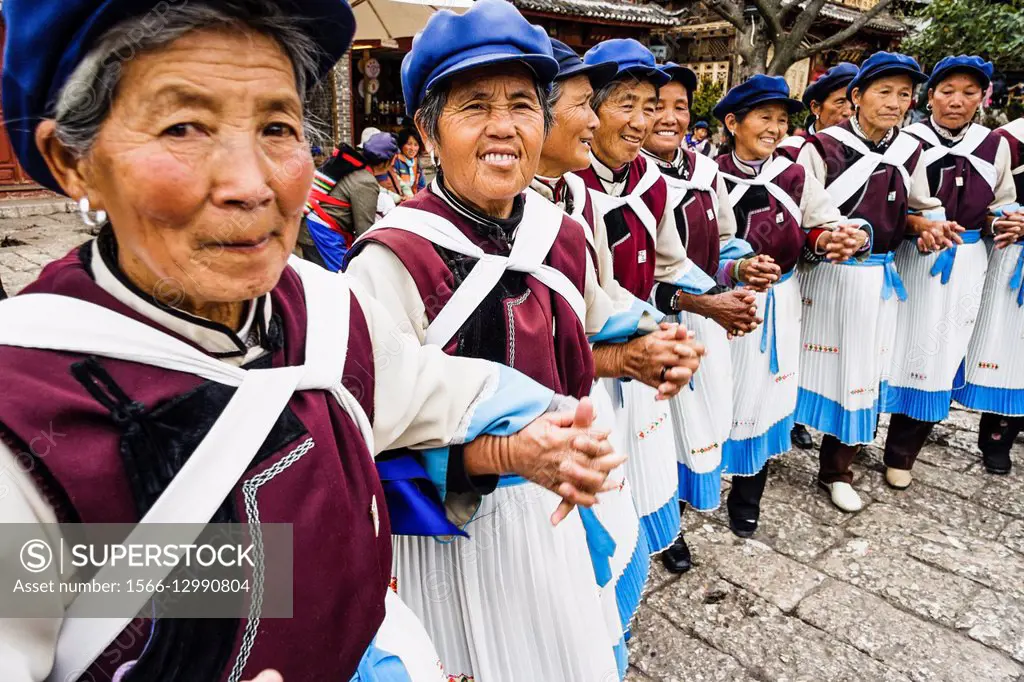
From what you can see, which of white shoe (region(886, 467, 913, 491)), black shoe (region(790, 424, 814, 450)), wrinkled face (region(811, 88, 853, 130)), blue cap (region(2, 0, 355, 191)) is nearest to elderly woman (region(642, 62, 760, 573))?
white shoe (region(886, 467, 913, 491))

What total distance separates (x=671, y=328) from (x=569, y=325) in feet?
1.04

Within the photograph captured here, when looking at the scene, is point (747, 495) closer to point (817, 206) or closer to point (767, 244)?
point (767, 244)

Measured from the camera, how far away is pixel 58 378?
2.62 ft

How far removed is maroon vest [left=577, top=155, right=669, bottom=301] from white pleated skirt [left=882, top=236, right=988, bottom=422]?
2.44 metres

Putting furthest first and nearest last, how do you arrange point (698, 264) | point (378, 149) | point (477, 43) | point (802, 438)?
1. point (378, 149)
2. point (802, 438)
3. point (698, 264)
4. point (477, 43)

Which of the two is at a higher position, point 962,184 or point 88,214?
point 88,214

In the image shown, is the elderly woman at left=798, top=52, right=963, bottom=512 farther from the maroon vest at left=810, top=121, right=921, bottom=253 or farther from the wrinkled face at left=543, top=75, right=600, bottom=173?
the wrinkled face at left=543, top=75, right=600, bottom=173

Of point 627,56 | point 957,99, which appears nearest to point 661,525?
point 627,56

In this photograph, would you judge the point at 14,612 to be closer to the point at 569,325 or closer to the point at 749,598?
the point at 569,325

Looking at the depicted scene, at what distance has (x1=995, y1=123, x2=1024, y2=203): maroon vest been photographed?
4238 millimetres

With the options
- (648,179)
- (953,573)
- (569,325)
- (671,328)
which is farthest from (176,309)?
(953,573)

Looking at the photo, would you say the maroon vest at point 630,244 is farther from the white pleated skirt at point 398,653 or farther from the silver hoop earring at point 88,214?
the silver hoop earring at point 88,214

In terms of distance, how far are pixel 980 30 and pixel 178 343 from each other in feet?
32.3

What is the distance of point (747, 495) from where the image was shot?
376 centimetres
